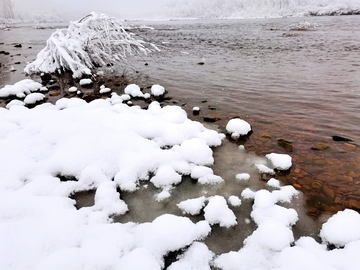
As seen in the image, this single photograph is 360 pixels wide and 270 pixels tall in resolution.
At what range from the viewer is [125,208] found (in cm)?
271

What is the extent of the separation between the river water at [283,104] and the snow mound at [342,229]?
0.15 metres

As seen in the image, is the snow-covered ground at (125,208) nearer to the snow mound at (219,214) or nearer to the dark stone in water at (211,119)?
the snow mound at (219,214)

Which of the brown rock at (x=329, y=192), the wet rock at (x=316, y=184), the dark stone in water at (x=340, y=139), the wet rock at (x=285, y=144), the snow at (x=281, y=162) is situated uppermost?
the snow at (x=281, y=162)

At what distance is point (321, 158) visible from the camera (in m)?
3.81

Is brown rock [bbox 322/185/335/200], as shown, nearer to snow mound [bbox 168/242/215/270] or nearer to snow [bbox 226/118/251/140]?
snow [bbox 226/118/251/140]

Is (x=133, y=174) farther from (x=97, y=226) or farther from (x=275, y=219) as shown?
(x=275, y=219)

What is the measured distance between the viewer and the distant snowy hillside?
56.2 m

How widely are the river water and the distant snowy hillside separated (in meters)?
56.7

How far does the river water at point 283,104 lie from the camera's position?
318cm

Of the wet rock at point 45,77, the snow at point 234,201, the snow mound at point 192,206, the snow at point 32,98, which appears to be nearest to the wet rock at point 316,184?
the snow at point 234,201

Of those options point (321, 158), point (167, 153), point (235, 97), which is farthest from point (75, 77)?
point (321, 158)

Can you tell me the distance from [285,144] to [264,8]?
9574 cm

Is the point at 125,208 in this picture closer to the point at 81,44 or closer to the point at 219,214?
the point at 219,214

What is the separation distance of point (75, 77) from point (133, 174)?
24.4 ft
